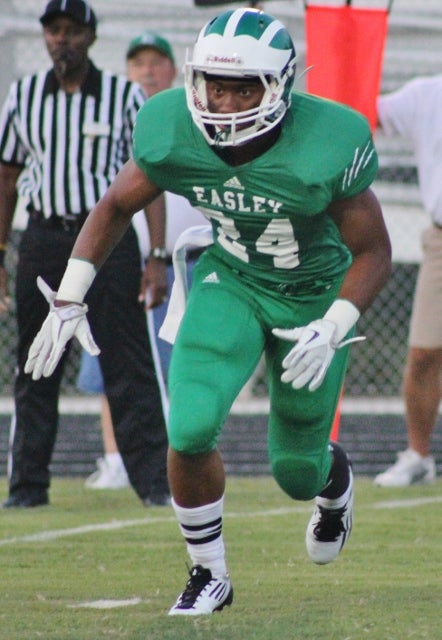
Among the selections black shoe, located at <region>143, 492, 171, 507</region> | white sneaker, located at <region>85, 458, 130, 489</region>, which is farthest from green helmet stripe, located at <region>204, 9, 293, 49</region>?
white sneaker, located at <region>85, 458, 130, 489</region>

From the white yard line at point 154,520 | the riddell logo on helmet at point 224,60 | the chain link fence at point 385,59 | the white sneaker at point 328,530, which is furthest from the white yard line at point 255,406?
the riddell logo on helmet at point 224,60

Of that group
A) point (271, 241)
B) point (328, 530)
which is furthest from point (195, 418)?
point (328, 530)

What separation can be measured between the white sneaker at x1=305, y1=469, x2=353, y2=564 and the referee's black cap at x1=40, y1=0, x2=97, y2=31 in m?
2.18

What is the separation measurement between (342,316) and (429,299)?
9.30 ft

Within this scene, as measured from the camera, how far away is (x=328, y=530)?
158 inches

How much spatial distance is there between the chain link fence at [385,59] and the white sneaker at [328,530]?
16.2 feet

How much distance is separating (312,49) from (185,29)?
135 inches

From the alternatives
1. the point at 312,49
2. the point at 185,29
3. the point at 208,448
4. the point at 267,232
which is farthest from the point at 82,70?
the point at 185,29

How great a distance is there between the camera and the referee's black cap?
17.4ft

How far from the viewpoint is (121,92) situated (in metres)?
5.43

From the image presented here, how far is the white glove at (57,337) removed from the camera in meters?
3.48

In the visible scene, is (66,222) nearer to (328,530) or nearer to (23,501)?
(23,501)

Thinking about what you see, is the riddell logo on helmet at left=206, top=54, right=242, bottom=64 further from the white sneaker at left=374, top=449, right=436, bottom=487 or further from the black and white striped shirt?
the white sneaker at left=374, top=449, right=436, bottom=487

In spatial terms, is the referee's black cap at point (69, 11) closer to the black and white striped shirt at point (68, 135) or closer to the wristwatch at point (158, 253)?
the black and white striped shirt at point (68, 135)
